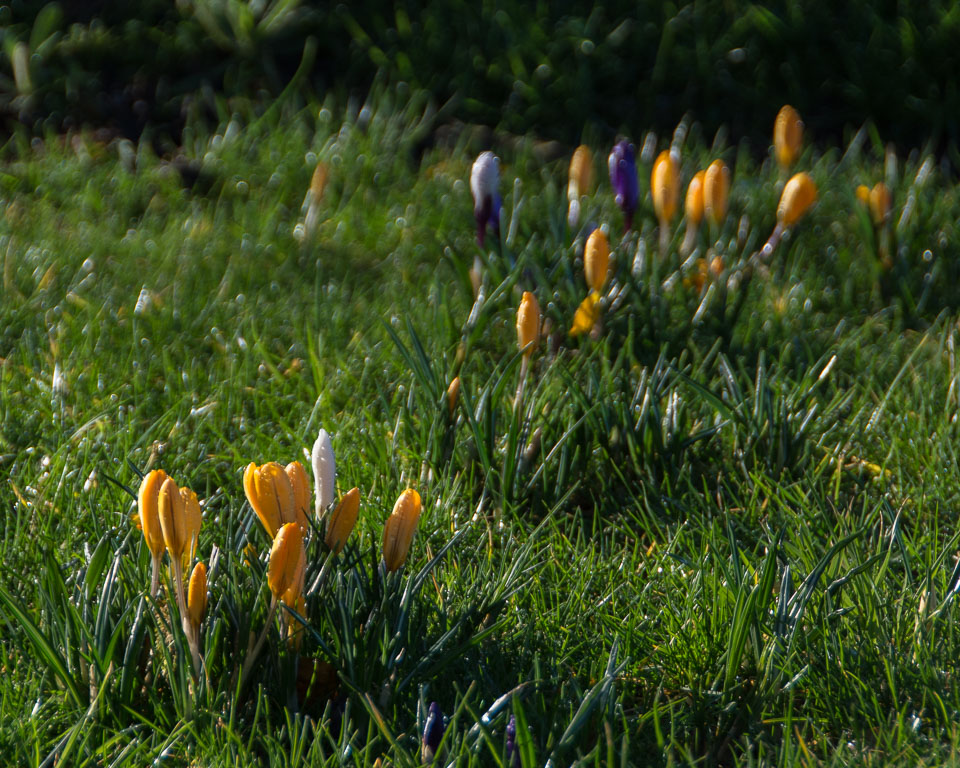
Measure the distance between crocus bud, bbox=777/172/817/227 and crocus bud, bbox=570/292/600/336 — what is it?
568 mm

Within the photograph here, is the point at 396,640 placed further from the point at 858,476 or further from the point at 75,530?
the point at 858,476

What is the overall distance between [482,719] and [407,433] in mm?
1010

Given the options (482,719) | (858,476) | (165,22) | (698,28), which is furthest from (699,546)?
(165,22)

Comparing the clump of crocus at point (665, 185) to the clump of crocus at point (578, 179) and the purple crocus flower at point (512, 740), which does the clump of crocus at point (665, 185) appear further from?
the purple crocus flower at point (512, 740)

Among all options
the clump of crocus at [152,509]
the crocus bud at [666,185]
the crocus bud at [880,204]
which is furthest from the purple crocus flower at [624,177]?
the clump of crocus at [152,509]

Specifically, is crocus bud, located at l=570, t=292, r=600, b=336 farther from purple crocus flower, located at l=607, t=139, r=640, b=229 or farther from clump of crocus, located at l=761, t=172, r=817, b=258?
clump of crocus, located at l=761, t=172, r=817, b=258

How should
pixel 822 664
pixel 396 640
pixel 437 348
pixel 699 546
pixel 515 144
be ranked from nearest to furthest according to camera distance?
1. pixel 396 640
2. pixel 822 664
3. pixel 699 546
4. pixel 437 348
5. pixel 515 144

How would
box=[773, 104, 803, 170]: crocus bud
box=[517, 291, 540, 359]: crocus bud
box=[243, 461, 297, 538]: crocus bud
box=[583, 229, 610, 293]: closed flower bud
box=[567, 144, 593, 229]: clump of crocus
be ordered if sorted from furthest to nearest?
box=[773, 104, 803, 170]: crocus bud
box=[567, 144, 593, 229]: clump of crocus
box=[583, 229, 610, 293]: closed flower bud
box=[517, 291, 540, 359]: crocus bud
box=[243, 461, 297, 538]: crocus bud

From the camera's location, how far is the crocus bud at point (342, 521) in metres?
1.56

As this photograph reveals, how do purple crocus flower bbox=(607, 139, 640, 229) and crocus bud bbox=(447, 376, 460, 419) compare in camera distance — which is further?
purple crocus flower bbox=(607, 139, 640, 229)

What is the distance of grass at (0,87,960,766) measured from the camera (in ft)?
5.21

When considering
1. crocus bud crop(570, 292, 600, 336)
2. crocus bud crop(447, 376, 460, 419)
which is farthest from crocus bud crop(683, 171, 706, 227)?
crocus bud crop(447, 376, 460, 419)

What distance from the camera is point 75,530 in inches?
79.7

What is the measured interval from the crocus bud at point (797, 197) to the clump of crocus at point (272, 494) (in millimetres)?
1675
